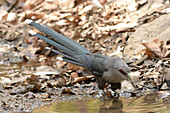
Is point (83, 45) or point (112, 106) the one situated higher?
point (83, 45)

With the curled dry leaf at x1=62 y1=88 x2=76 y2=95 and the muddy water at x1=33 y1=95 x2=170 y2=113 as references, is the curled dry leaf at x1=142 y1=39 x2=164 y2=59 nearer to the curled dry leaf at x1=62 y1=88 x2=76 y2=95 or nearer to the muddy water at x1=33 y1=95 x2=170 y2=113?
the muddy water at x1=33 y1=95 x2=170 y2=113

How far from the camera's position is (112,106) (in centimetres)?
396

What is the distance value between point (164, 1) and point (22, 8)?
542 cm

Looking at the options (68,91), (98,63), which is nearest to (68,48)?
(98,63)

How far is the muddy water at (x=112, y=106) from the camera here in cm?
351

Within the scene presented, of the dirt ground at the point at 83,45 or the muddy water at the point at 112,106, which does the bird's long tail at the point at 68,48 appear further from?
the muddy water at the point at 112,106

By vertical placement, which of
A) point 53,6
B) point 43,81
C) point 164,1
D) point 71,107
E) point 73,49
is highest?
point 53,6

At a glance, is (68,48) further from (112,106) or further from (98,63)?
(112,106)

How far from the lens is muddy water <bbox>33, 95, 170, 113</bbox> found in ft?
11.5

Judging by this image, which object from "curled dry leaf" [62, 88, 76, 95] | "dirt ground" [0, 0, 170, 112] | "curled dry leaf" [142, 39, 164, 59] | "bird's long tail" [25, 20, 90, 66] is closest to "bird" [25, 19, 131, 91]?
"bird's long tail" [25, 20, 90, 66]

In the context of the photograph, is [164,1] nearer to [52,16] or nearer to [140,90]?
[140,90]

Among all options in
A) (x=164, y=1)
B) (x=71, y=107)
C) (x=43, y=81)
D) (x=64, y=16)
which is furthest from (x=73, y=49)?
(x=64, y=16)

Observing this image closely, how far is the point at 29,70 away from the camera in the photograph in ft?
19.6

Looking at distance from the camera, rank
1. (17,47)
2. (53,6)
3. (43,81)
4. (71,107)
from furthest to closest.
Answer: (53,6)
(17,47)
(43,81)
(71,107)
